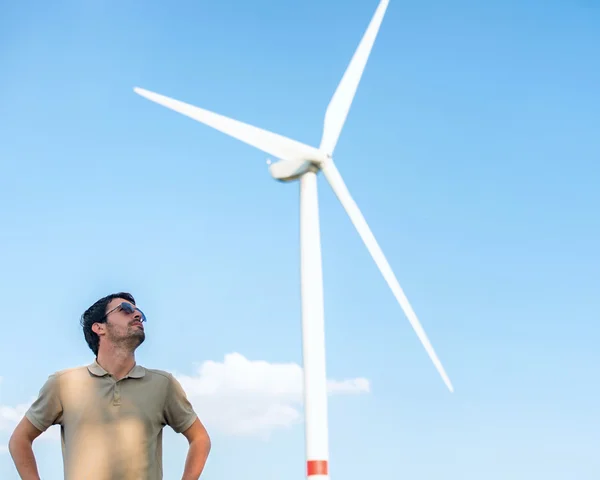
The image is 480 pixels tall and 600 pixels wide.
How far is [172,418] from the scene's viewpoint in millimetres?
7531

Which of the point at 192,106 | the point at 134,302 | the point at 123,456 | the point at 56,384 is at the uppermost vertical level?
the point at 192,106

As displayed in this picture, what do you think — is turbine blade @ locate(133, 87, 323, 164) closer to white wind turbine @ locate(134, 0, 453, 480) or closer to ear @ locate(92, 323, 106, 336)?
white wind turbine @ locate(134, 0, 453, 480)

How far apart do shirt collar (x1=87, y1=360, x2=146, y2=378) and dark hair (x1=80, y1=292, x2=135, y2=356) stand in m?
0.36

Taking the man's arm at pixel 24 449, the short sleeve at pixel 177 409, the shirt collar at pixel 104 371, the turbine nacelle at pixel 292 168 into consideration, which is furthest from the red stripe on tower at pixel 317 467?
the turbine nacelle at pixel 292 168

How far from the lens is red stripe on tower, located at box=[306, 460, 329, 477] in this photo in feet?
36.2

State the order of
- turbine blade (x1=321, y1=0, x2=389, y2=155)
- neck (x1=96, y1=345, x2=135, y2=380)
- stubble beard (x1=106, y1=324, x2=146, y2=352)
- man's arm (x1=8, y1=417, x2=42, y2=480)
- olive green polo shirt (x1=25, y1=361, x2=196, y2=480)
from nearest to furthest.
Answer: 1. olive green polo shirt (x1=25, y1=361, x2=196, y2=480)
2. man's arm (x1=8, y1=417, x2=42, y2=480)
3. neck (x1=96, y1=345, x2=135, y2=380)
4. stubble beard (x1=106, y1=324, x2=146, y2=352)
5. turbine blade (x1=321, y1=0, x2=389, y2=155)

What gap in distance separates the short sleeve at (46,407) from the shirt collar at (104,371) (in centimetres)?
36

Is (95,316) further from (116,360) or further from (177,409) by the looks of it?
(177,409)

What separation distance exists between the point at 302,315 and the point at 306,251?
48.3 inches

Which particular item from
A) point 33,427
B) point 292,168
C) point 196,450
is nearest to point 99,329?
point 33,427

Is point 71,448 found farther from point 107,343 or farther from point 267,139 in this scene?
point 267,139

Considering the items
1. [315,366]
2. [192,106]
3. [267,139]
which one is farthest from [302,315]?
[192,106]

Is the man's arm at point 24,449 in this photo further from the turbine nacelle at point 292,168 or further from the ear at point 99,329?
the turbine nacelle at point 292,168

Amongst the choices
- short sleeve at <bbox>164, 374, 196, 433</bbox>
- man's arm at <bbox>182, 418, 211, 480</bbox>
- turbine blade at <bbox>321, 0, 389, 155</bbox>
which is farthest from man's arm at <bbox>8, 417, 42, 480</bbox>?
turbine blade at <bbox>321, 0, 389, 155</bbox>
